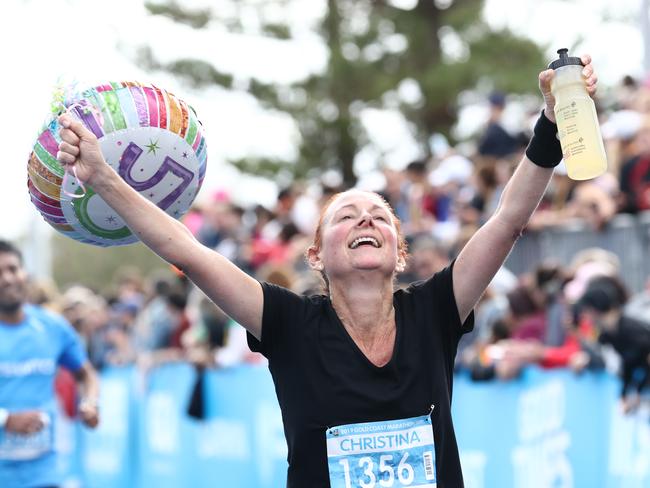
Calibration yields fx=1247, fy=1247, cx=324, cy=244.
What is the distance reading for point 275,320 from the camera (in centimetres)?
393

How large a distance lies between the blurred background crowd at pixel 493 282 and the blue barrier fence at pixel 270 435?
0.17 m

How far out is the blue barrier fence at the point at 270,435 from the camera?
7.86 m

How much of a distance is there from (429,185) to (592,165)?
28.9 ft

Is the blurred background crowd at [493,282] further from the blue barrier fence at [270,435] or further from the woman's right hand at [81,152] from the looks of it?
the woman's right hand at [81,152]

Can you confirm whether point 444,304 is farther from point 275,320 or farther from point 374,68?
point 374,68

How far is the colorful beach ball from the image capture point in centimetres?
399

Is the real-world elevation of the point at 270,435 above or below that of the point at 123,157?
above

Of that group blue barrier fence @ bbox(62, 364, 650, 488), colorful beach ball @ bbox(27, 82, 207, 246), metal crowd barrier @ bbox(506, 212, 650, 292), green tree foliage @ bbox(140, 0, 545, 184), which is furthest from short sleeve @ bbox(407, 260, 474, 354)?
green tree foliage @ bbox(140, 0, 545, 184)

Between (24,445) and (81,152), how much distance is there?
4468 mm

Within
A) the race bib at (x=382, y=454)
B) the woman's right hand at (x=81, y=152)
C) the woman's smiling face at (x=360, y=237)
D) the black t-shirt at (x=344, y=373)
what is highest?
the woman's right hand at (x=81, y=152)

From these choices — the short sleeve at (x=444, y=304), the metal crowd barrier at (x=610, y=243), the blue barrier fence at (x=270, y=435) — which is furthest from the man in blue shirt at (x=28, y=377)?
the metal crowd barrier at (x=610, y=243)

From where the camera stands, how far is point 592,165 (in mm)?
3629

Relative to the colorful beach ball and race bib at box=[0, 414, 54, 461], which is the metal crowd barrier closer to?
race bib at box=[0, 414, 54, 461]

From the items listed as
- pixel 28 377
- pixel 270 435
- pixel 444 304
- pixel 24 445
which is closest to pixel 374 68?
pixel 270 435
